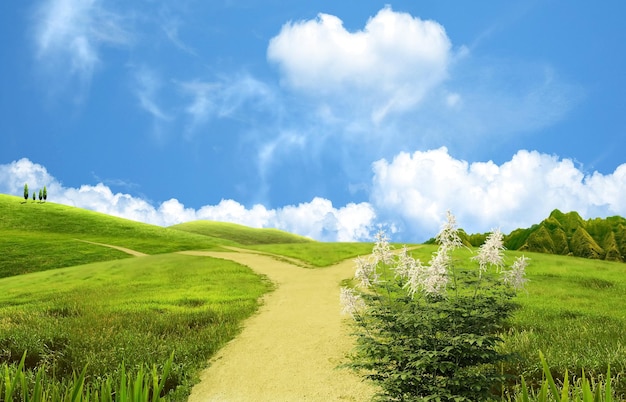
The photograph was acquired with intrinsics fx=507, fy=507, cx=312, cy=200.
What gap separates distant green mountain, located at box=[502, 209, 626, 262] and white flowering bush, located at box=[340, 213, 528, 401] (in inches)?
1494

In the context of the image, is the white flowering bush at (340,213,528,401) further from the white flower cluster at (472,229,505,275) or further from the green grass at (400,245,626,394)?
the green grass at (400,245,626,394)

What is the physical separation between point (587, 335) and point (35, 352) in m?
14.4

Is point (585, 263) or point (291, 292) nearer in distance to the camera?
point (291, 292)

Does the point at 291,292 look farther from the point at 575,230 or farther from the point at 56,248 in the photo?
the point at 56,248

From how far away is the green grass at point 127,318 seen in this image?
41.0ft

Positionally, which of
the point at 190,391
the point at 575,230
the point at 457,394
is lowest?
the point at 190,391

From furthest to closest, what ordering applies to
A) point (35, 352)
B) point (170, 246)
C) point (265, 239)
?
point (265, 239)
point (170, 246)
point (35, 352)

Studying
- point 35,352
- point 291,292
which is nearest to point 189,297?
point 291,292

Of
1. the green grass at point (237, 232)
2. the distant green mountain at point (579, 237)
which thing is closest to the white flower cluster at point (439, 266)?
the distant green mountain at point (579, 237)

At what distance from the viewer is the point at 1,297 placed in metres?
25.8

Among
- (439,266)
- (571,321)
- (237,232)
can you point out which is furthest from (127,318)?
(237,232)

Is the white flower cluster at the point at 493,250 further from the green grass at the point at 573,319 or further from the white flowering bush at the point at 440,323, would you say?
the green grass at the point at 573,319

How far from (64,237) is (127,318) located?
50.4 meters

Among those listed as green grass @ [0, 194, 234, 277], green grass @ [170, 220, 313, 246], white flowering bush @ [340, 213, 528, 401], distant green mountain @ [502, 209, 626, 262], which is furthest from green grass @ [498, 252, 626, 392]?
green grass @ [170, 220, 313, 246]
